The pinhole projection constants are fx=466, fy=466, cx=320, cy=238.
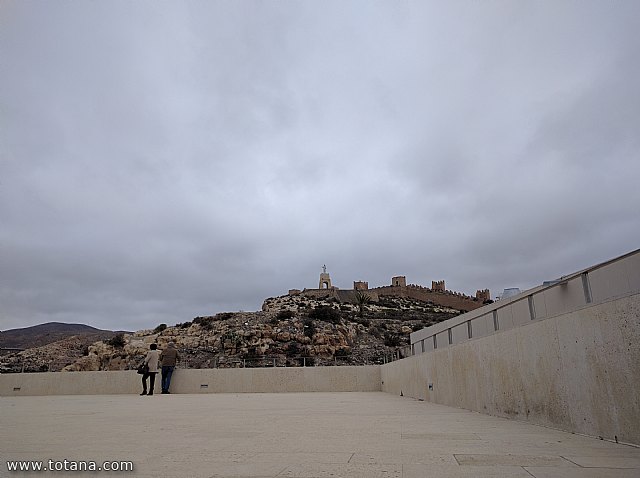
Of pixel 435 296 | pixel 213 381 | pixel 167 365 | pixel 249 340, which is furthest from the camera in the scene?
pixel 435 296

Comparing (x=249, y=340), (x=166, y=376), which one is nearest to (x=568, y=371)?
(x=166, y=376)

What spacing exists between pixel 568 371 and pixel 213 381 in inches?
665

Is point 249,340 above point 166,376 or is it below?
above

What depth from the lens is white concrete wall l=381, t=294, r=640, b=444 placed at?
154 inches

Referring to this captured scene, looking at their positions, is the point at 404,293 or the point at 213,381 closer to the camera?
the point at 213,381

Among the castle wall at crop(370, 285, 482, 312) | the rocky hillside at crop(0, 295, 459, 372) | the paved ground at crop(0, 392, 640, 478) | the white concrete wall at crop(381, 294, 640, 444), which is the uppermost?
the castle wall at crop(370, 285, 482, 312)

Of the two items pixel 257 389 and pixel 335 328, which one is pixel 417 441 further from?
pixel 335 328

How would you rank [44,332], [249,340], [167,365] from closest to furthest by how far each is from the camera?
1. [167,365]
2. [249,340]
3. [44,332]

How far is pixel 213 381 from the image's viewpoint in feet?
64.1

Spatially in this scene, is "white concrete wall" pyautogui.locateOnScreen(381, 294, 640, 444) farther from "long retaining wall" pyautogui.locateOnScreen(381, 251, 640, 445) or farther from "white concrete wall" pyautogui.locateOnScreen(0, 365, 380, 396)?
"white concrete wall" pyautogui.locateOnScreen(0, 365, 380, 396)

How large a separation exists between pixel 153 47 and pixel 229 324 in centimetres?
3108

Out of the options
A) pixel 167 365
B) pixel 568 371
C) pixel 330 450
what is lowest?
pixel 330 450

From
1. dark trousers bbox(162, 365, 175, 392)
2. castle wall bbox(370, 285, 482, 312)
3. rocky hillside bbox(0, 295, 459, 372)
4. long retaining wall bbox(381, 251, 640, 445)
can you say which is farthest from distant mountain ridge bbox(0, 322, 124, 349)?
long retaining wall bbox(381, 251, 640, 445)

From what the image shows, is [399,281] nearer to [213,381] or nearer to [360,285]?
[360,285]
